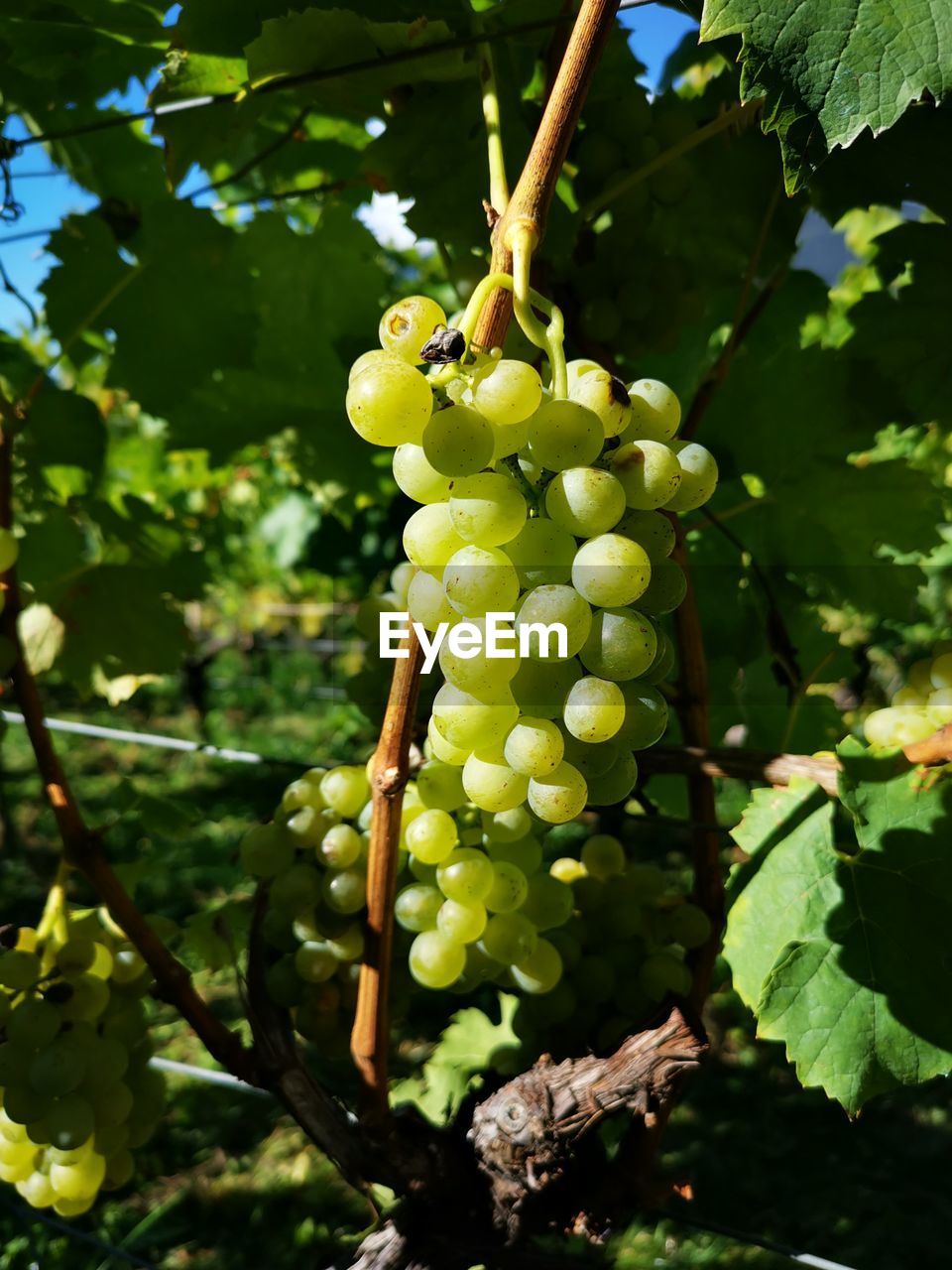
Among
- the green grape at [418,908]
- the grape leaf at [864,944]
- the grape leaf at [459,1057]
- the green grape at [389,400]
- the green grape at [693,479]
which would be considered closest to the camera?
the green grape at [389,400]

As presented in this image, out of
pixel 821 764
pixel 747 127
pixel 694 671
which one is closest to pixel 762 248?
pixel 747 127

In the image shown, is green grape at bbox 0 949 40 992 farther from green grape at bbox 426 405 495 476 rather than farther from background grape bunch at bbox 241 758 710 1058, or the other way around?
green grape at bbox 426 405 495 476

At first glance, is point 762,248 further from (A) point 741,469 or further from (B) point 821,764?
(B) point 821,764

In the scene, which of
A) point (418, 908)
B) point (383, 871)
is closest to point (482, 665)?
point (383, 871)

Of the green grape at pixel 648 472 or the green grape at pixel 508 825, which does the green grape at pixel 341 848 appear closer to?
the green grape at pixel 508 825

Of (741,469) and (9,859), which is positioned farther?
(9,859)

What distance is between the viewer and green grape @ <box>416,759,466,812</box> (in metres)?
0.86

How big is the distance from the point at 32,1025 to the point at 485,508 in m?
0.68

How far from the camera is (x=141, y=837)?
434 cm

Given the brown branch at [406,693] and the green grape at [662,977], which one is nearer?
the brown branch at [406,693]

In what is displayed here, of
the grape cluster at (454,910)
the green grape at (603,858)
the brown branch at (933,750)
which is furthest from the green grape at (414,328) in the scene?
the green grape at (603,858)

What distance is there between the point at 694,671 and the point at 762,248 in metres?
0.50

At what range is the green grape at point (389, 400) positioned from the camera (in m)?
0.54

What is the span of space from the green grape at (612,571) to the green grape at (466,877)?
32 centimetres
